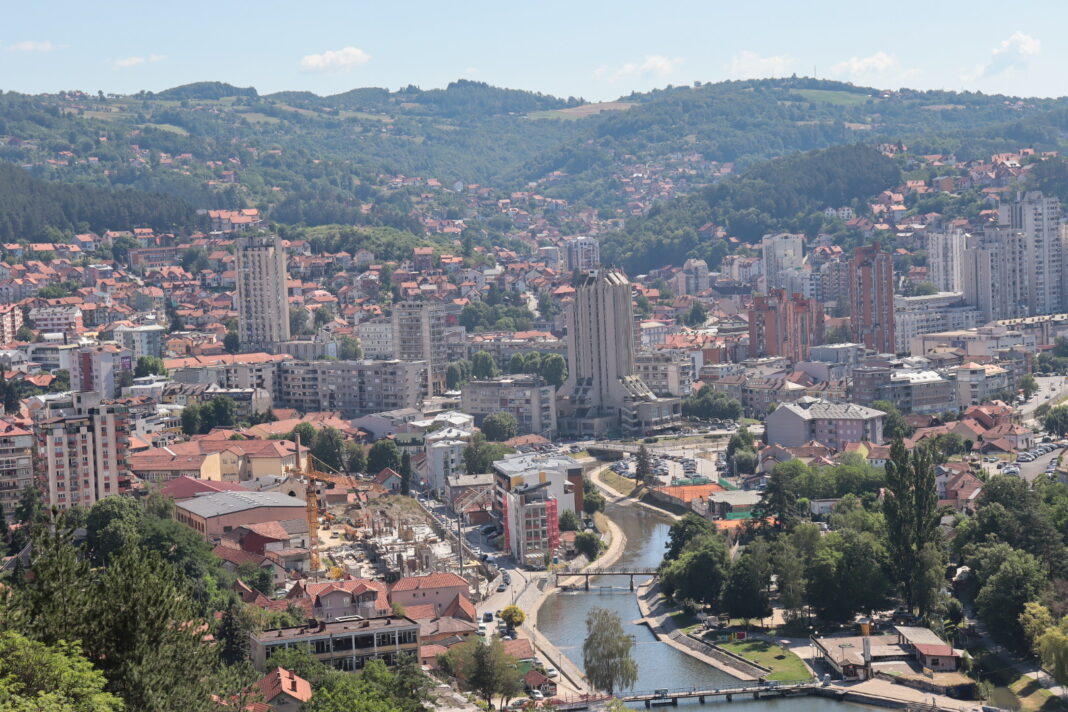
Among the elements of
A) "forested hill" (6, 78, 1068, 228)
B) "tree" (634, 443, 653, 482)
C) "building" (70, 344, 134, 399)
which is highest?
"forested hill" (6, 78, 1068, 228)

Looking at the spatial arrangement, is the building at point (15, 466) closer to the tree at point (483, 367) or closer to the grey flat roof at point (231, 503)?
the grey flat roof at point (231, 503)

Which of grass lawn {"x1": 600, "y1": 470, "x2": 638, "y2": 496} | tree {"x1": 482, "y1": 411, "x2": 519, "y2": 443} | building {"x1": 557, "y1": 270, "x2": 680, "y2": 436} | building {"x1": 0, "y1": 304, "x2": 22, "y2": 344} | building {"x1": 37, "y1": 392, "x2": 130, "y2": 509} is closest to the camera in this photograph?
building {"x1": 37, "y1": 392, "x2": 130, "y2": 509}

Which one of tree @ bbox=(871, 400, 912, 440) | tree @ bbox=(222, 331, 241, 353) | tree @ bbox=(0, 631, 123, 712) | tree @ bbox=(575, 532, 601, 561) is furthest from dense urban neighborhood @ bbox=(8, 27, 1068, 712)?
tree @ bbox=(871, 400, 912, 440)

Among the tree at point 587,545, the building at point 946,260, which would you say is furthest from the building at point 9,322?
the building at point 946,260

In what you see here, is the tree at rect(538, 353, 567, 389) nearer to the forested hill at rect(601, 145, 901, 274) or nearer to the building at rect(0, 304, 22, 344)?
the building at rect(0, 304, 22, 344)

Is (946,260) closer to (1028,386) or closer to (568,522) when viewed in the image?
(1028,386)

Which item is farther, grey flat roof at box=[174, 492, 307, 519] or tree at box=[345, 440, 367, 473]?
tree at box=[345, 440, 367, 473]

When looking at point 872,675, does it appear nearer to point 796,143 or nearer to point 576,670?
point 576,670
